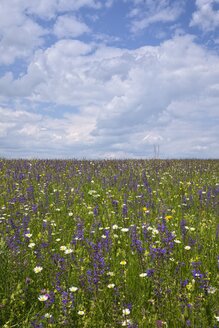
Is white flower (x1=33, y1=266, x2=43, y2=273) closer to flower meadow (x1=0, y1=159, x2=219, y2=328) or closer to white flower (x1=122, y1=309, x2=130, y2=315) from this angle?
flower meadow (x1=0, y1=159, x2=219, y2=328)

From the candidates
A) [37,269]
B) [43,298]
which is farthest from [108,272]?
[43,298]

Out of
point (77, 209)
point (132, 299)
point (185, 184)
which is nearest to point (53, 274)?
point (132, 299)

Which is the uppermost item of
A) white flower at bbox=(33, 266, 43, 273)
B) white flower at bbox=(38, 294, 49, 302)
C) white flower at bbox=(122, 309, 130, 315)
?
white flower at bbox=(33, 266, 43, 273)

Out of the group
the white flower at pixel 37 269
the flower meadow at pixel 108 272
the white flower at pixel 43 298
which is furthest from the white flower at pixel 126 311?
the white flower at pixel 37 269

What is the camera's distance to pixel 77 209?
25.3 ft

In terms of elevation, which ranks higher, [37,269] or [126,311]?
[37,269]

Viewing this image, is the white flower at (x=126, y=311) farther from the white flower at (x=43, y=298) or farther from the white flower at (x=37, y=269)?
the white flower at (x=37, y=269)

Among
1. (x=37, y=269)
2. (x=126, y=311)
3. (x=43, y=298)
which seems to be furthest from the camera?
(x=37, y=269)

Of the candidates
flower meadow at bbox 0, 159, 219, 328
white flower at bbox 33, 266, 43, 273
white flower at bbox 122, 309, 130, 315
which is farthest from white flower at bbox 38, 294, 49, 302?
white flower at bbox 122, 309, 130, 315

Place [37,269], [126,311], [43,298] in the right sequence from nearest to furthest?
1. [126,311]
2. [43,298]
3. [37,269]

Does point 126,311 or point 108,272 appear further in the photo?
point 108,272

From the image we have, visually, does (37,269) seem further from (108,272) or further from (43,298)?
(108,272)

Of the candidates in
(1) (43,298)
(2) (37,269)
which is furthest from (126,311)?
(2) (37,269)

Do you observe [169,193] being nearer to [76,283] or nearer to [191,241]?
[191,241]
